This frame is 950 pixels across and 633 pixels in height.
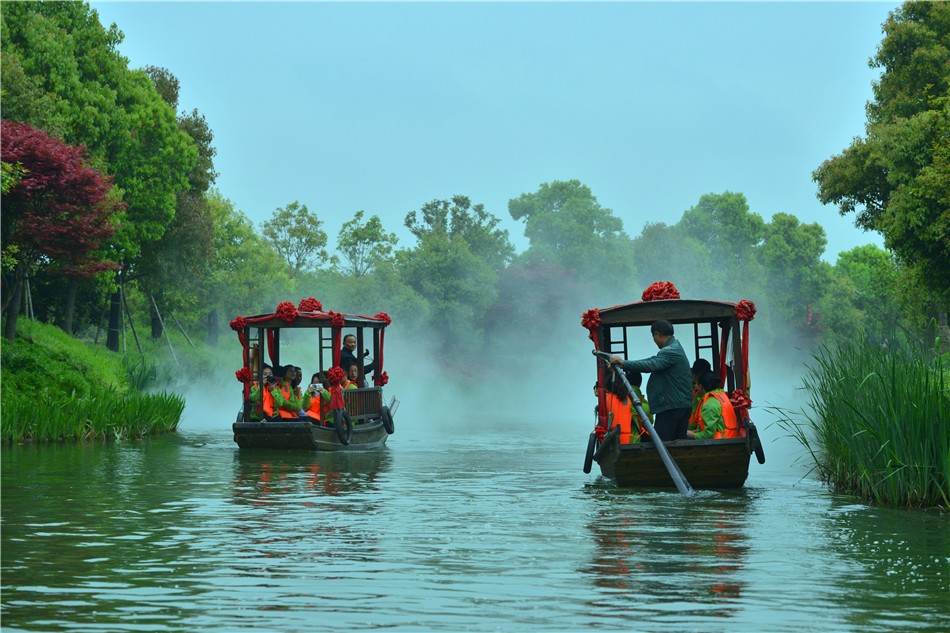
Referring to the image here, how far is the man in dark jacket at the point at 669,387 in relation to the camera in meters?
16.1

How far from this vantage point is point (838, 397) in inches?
605

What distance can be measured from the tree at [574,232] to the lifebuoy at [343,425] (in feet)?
192

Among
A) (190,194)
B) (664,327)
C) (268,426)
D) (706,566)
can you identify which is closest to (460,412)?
(190,194)

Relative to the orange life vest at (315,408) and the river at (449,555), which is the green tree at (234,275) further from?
the river at (449,555)

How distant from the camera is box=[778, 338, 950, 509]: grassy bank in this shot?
13399 mm

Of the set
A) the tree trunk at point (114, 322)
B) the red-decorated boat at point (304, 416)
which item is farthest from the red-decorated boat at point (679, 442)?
the tree trunk at point (114, 322)

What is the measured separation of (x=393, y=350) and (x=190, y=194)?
22425mm

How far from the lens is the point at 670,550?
1127cm

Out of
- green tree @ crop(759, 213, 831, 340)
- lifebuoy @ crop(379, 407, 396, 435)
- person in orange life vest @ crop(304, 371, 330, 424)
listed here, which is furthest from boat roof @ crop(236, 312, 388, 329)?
green tree @ crop(759, 213, 831, 340)

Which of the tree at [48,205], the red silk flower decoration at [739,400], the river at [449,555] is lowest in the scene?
the river at [449,555]

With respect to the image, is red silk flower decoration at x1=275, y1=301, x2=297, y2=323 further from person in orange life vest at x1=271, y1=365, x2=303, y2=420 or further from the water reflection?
the water reflection

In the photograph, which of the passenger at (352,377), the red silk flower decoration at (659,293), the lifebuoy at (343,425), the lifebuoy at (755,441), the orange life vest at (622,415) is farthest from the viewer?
the passenger at (352,377)

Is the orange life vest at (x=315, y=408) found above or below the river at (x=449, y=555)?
above

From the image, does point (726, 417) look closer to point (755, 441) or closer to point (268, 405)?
point (755, 441)
